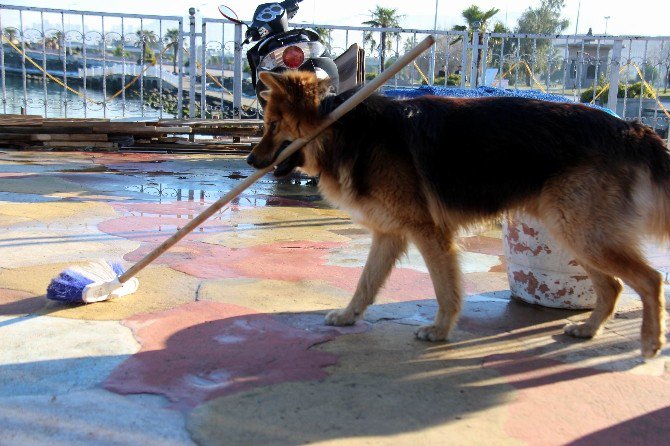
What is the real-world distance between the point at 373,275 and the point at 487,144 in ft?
3.87

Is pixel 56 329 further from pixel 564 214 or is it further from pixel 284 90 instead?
pixel 564 214

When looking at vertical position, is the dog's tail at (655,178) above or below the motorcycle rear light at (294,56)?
below

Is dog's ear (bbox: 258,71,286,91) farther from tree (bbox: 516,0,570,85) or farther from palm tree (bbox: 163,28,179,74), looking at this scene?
tree (bbox: 516,0,570,85)

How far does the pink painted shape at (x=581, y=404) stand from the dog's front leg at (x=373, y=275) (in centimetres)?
93

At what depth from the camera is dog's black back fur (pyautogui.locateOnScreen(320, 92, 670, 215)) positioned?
3959 mm

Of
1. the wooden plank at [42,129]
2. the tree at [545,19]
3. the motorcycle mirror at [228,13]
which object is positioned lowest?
the wooden plank at [42,129]

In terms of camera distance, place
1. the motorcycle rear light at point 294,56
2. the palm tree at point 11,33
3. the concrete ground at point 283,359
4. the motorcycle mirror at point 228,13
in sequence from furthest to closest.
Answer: the palm tree at point 11,33
the motorcycle mirror at point 228,13
the motorcycle rear light at point 294,56
the concrete ground at point 283,359

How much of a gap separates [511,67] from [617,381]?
13.1 m

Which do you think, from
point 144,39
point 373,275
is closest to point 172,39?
point 144,39

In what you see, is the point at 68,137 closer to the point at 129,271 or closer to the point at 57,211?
the point at 57,211

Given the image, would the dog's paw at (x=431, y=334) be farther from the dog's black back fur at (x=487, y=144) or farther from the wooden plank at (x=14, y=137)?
the wooden plank at (x=14, y=137)

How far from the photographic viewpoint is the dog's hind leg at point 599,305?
4.39 m

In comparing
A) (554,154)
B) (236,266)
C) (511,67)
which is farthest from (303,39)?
(511,67)

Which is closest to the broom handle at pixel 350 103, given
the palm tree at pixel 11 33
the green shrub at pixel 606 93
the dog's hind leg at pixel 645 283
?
the dog's hind leg at pixel 645 283
